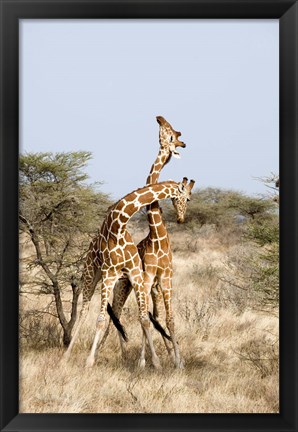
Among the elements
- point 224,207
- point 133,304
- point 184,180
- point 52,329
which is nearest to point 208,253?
point 224,207

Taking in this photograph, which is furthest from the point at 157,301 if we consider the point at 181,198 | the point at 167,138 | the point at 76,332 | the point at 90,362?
the point at 167,138

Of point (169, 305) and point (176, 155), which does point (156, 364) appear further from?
point (176, 155)

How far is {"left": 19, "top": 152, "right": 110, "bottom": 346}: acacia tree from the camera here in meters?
7.10

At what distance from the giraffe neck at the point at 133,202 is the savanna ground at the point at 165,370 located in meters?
1.27

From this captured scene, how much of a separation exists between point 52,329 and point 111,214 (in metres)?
2.21

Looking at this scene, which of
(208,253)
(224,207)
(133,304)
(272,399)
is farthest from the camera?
(224,207)

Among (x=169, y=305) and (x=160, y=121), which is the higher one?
(x=160, y=121)

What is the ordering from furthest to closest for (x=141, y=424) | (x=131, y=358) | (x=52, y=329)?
(x=52, y=329), (x=131, y=358), (x=141, y=424)

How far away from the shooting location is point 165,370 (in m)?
5.93

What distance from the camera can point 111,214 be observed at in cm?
568

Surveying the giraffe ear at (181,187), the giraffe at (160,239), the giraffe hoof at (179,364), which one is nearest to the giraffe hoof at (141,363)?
the giraffe at (160,239)

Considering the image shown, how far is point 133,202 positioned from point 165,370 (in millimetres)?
1548
